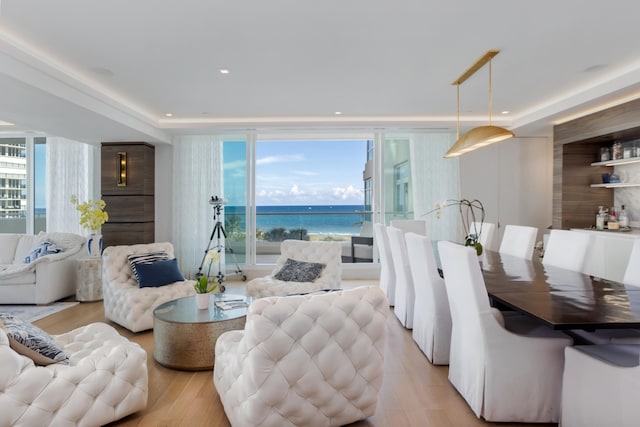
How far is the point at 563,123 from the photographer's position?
542cm

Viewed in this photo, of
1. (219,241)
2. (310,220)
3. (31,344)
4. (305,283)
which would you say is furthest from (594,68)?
(219,241)

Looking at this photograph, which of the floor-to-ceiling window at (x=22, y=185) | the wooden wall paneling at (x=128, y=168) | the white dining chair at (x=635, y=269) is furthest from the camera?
the floor-to-ceiling window at (x=22, y=185)

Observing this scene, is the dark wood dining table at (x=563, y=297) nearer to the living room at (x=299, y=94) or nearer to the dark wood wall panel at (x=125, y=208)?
the living room at (x=299, y=94)

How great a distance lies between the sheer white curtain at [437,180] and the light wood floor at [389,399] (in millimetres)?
3449

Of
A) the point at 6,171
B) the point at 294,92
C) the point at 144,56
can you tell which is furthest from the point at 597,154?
the point at 6,171

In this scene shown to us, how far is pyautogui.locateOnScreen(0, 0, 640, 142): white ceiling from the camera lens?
2.68 m

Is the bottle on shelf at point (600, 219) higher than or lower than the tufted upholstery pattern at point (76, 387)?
higher

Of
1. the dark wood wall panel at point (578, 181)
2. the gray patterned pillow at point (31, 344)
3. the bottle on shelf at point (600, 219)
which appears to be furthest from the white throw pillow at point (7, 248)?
the bottle on shelf at point (600, 219)

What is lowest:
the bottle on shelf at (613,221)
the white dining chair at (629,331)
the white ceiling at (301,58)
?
the white dining chair at (629,331)

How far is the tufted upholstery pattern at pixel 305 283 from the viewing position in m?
4.06

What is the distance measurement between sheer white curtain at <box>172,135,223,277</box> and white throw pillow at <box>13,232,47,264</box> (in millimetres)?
1879

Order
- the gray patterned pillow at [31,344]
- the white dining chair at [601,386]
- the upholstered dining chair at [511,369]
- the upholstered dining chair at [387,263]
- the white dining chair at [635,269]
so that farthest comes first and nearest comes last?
the upholstered dining chair at [387,263] → the white dining chair at [635,269] → the upholstered dining chair at [511,369] → the gray patterned pillow at [31,344] → the white dining chair at [601,386]

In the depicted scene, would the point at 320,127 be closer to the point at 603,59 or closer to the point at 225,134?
the point at 225,134

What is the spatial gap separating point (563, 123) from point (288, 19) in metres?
4.59
